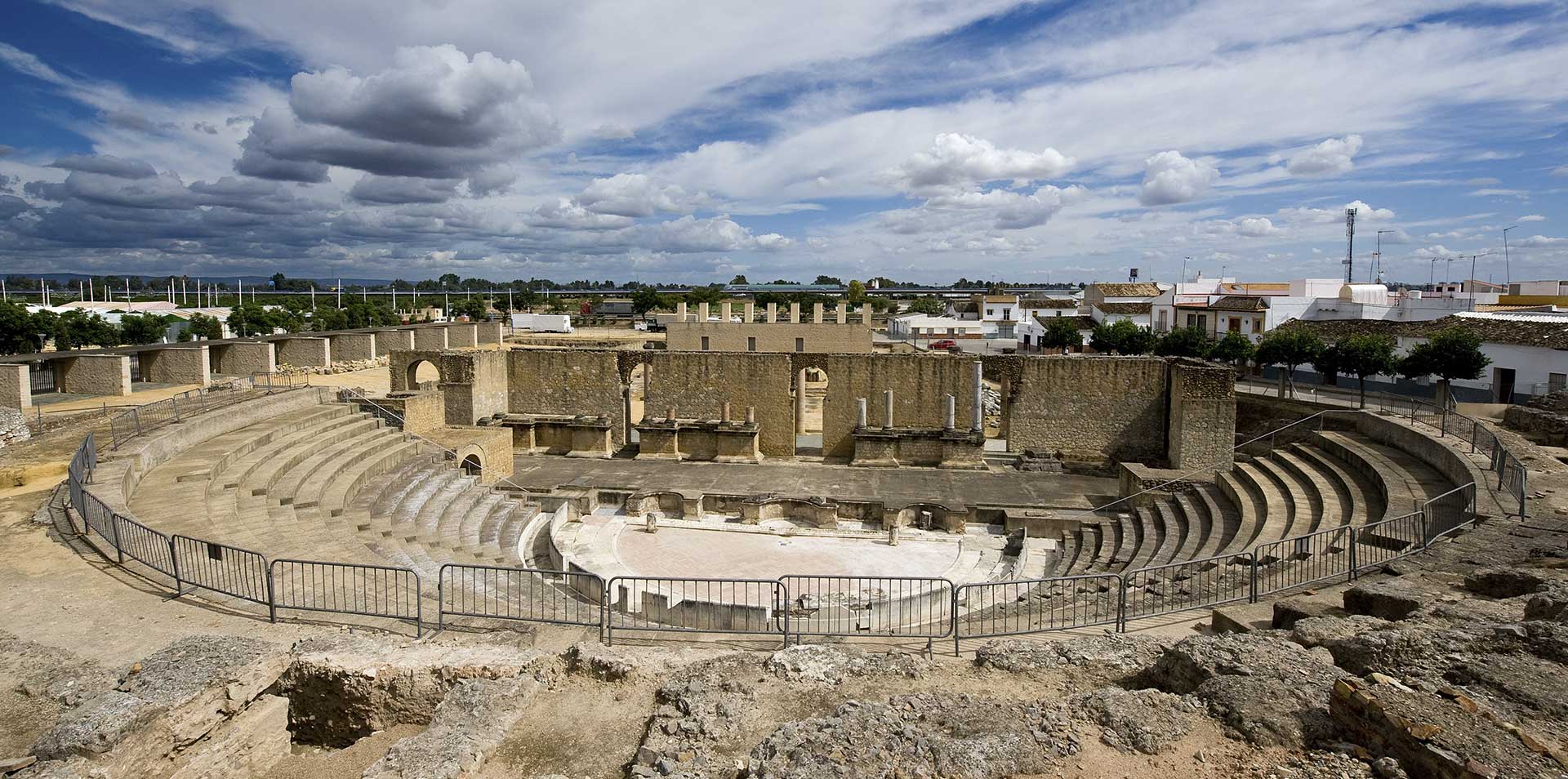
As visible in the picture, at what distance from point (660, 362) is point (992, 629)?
18558 mm

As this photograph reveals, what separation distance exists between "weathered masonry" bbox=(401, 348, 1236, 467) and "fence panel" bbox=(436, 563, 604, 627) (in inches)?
521

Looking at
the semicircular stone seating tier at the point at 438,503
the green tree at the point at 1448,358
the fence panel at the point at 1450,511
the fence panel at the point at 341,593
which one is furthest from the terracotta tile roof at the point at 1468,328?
the fence panel at the point at 341,593

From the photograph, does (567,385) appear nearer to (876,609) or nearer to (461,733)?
(876,609)

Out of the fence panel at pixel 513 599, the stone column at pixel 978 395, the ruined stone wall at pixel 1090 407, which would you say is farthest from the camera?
the stone column at pixel 978 395

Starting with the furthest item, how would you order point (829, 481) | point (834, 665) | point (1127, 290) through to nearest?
point (1127, 290) < point (829, 481) < point (834, 665)

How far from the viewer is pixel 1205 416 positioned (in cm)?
2291

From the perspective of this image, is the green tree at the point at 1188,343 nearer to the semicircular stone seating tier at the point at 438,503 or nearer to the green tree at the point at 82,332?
the semicircular stone seating tier at the point at 438,503

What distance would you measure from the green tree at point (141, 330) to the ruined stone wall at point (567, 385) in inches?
1187

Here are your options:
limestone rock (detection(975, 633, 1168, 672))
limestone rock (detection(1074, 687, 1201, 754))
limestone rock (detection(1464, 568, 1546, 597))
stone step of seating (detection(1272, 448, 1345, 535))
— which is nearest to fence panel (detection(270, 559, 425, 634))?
limestone rock (detection(975, 633, 1168, 672))

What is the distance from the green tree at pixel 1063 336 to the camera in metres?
51.6

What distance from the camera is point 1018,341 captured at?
2429 inches

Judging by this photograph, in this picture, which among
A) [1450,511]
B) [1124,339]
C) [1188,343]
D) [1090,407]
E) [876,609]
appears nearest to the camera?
[1450,511]

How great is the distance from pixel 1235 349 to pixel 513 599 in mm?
34629

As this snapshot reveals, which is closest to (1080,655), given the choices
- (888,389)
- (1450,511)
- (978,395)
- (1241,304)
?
(1450,511)
